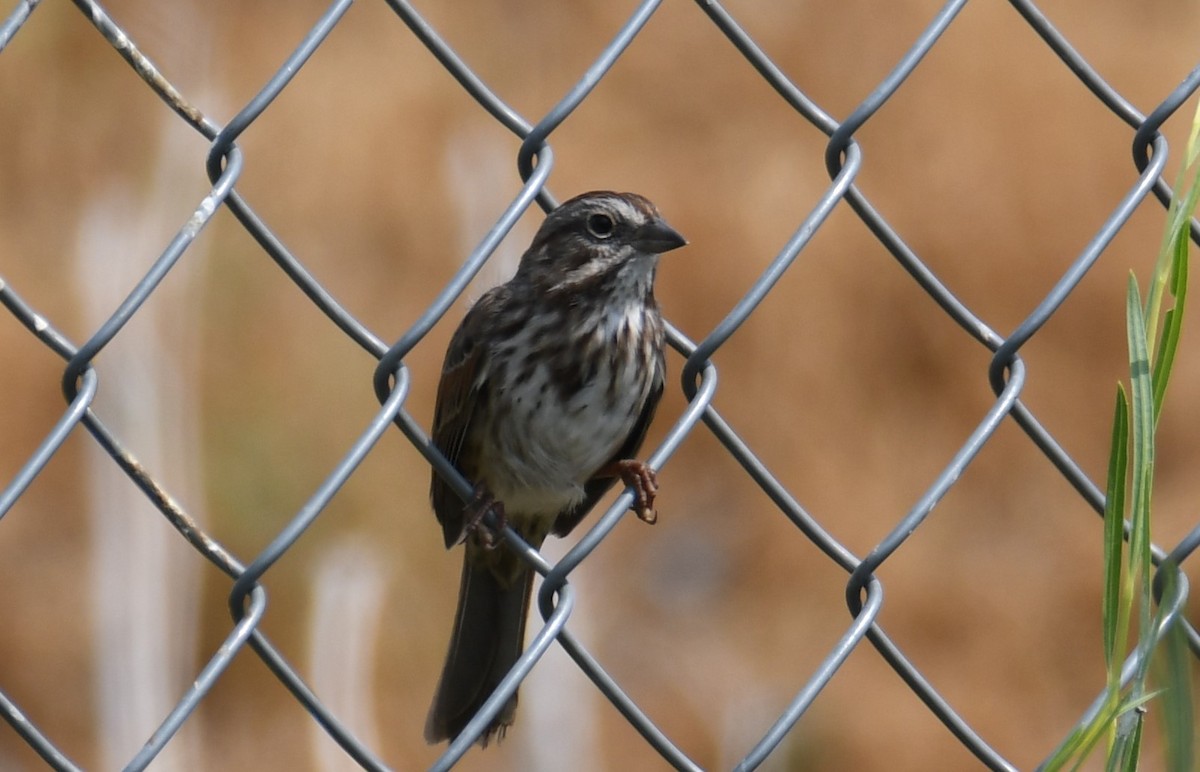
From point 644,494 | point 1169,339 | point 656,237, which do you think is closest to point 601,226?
point 656,237

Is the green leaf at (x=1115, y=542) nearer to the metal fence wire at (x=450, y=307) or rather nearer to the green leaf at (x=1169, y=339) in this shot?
the green leaf at (x=1169, y=339)

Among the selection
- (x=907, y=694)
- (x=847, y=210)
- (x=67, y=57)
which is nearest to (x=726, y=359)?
(x=847, y=210)

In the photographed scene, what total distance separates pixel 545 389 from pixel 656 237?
343 millimetres

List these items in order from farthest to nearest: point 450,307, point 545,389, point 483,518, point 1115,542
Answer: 1. point 545,389
2. point 483,518
3. point 450,307
4. point 1115,542

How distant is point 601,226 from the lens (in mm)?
3227

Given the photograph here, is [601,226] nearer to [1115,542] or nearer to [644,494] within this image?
[644,494]

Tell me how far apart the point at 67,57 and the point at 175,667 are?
6.06 feet

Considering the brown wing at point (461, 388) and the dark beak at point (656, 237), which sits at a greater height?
the dark beak at point (656, 237)

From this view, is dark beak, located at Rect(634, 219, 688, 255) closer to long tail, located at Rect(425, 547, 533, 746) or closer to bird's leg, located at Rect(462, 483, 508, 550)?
bird's leg, located at Rect(462, 483, 508, 550)

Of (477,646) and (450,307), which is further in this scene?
(477,646)

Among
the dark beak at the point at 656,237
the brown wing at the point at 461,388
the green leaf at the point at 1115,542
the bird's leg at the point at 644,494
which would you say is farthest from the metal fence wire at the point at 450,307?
the brown wing at the point at 461,388

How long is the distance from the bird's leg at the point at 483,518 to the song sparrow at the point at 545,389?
156mm

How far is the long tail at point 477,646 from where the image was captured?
3.09 m

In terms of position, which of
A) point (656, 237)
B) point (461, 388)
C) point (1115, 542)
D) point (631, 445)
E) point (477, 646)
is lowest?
point (477, 646)
